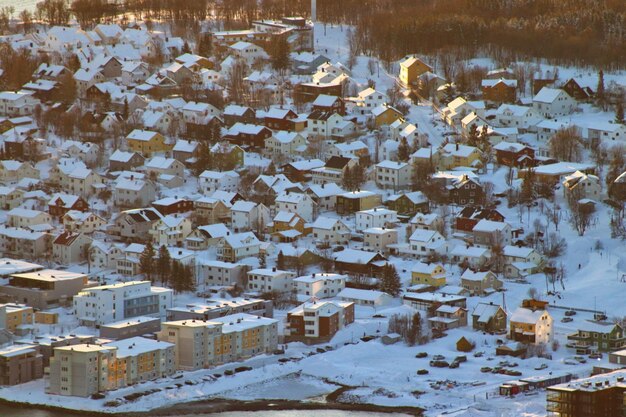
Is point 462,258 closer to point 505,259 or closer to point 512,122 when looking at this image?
point 505,259

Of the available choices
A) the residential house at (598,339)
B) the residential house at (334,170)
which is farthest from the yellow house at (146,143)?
the residential house at (598,339)

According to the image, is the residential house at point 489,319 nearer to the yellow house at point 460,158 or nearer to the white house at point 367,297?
the white house at point 367,297

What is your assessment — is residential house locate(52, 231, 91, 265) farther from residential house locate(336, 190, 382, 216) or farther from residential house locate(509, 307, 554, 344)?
residential house locate(509, 307, 554, 344)

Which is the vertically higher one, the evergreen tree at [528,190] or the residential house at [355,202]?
the evergreen tree at [528,190]

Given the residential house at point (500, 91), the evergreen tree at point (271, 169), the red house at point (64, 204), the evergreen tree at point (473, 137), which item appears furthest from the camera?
the residential house at point (500, 91)

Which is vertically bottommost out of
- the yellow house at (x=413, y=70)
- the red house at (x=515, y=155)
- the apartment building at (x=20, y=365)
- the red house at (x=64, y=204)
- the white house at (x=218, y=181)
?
the apartment building at (x=20, y=365)

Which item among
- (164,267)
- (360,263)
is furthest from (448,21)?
(164,267)

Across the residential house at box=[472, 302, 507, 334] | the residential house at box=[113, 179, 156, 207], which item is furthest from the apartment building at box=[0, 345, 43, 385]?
the residential house at box=[113, 179, 156, 207]
